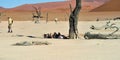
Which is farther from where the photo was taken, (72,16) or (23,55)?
(72,16)

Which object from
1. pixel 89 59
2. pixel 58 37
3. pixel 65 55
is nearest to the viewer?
pixel 89 59

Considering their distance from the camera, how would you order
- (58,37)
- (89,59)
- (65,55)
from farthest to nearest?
(58,37), (65,55), (89,59)

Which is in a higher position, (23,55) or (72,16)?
(72,16)

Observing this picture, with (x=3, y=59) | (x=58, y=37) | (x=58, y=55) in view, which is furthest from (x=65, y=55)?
(x=58, y=37)

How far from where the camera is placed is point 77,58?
11.4 metres

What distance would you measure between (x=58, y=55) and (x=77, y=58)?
3.18 feet

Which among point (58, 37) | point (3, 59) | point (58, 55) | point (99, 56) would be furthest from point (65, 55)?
point (58, 37)

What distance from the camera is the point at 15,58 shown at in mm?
11578

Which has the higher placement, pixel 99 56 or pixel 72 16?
pixel 72 16

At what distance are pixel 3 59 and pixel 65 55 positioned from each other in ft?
6.54

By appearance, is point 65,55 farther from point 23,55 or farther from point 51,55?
point 23,55

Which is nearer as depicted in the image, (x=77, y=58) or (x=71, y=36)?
(x=77, y=58)

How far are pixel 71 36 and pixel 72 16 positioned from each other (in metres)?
1.24

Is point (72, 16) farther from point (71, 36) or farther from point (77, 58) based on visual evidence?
point (77, 58)
